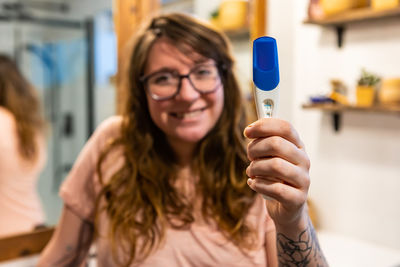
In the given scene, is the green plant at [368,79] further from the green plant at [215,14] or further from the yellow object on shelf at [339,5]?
the green plant at [215,14]

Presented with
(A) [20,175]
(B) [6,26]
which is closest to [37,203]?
(A) [20,175]

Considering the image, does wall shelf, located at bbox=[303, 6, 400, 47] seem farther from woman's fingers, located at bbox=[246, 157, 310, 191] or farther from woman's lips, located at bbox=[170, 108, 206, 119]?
woman's fingers, located at bbox=[246, 157, 310, 191]

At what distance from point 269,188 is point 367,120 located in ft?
4.27

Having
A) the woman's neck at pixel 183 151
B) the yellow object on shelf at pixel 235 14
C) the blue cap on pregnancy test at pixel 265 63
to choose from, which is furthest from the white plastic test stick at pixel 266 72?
the yellow object on shelf at pixel 235 14

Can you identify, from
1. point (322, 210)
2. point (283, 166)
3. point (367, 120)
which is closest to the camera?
point (283, 166)

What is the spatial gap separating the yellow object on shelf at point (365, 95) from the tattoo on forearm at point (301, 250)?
1059 millimetres

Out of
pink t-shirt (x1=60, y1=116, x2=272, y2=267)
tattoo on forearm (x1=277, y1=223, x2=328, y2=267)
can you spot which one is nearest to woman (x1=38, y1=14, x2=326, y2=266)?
pink t-shirt (x1=60, y1=116, x2=272, y2=267)

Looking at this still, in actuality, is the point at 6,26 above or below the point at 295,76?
above

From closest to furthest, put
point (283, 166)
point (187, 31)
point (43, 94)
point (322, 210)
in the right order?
1. point (283, 166)
2. point (187, 31)
3. point (43, 94)
4. point (322, 210)

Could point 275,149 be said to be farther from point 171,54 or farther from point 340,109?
point 340,109

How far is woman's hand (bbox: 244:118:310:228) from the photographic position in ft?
1.69

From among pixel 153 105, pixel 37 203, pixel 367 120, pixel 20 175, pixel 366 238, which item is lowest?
pixel 366 238

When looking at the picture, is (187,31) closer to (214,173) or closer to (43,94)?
(214,173)

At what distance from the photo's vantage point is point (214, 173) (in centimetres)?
105
